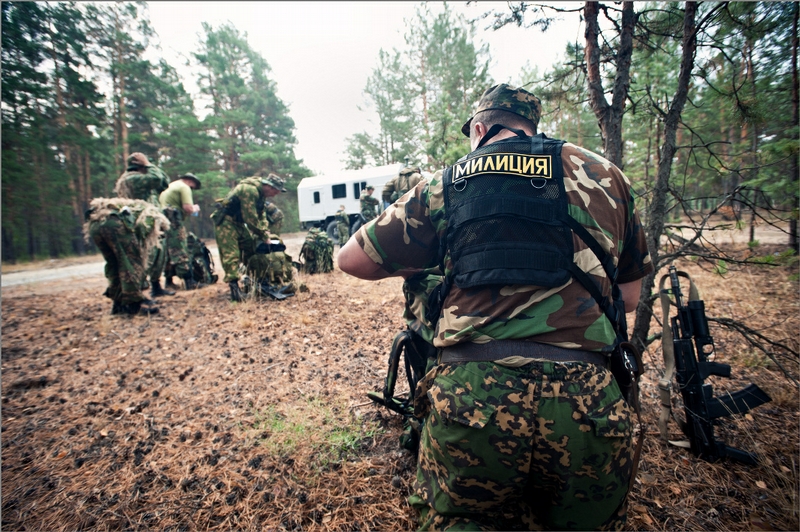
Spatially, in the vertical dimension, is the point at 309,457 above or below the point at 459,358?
below

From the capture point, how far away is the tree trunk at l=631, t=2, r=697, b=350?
2.12 meters

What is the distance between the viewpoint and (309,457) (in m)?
1.96

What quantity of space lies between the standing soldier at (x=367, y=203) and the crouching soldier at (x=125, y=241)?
6275 mm

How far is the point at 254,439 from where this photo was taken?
6.97ft

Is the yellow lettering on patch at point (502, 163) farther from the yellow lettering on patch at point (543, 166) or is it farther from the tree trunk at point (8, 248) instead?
the tree trunk at point (8, 248)

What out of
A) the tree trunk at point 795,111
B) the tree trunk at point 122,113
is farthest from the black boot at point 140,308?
the tree trunk at point 122,113

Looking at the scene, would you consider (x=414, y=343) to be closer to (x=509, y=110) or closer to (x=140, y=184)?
(x=509, y=110)

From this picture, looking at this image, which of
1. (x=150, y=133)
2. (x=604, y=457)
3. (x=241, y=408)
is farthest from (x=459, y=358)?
(x=150, y=133)

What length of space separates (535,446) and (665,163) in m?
2.21

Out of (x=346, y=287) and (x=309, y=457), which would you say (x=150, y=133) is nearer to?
(x=346, y=287)

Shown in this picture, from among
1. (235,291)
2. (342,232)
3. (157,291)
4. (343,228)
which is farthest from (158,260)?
(343,228)

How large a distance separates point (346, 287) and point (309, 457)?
453 cm

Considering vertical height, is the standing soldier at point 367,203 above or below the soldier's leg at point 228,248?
above

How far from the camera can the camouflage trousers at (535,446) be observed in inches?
43.2
